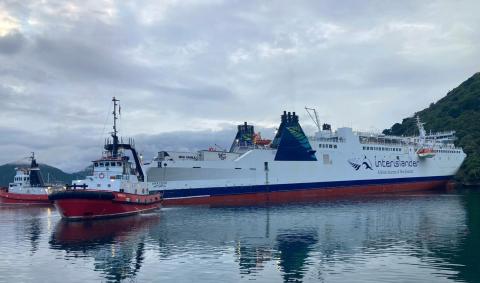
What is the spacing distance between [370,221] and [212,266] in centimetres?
2053

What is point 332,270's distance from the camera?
65.9 feet

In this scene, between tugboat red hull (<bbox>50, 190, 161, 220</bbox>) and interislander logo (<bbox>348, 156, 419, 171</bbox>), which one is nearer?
tugboat red hull (<bbox>50, 190, 161, 220</bbox>)

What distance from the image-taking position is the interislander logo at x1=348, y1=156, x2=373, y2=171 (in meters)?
74.8

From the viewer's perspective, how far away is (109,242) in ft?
95.1

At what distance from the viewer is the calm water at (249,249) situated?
65.1 ft

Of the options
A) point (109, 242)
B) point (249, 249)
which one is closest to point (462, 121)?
point (249, 249)

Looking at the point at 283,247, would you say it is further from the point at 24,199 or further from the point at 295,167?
the point at 24,199

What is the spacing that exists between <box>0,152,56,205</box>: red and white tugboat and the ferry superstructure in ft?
96.3

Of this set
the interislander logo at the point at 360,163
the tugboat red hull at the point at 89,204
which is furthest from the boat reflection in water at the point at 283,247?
the interislander logo at the point at 360,163

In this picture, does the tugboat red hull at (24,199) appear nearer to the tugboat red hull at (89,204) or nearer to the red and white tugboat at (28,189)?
the red and white tugboat at (28,189)

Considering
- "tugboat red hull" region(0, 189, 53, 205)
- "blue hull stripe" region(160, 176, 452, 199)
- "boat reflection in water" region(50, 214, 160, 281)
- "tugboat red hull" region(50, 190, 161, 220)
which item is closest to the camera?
"boat reflection in water" region(50, 214, 160, 281)

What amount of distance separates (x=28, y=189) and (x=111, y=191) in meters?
41.7

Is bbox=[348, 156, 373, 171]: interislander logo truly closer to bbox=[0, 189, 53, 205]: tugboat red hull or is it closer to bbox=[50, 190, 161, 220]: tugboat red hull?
bbox=[50, 190, 161, 220]: tugboat red hull

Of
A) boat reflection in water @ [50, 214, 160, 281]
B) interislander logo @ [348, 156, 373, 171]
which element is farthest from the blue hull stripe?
boat reflection in water @ [50, 214, 160, 281]
